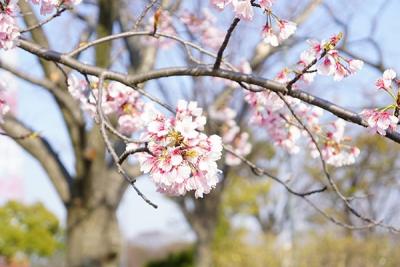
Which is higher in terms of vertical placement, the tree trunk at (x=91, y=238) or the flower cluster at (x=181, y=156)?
the tree trunk at (x=91, y=238)

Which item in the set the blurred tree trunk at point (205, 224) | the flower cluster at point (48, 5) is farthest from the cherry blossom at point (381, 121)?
the blurred tree trunk at point (205, 224)

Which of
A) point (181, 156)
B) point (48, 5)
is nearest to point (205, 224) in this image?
point (48, 5)

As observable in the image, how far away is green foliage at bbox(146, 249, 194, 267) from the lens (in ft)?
54.3

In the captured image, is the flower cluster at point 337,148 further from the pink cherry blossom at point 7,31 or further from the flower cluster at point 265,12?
the pink cherry blossom at point 7,31

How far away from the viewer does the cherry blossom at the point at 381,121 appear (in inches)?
89.5

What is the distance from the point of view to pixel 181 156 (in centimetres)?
200

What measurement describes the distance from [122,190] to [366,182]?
14491 millimetres

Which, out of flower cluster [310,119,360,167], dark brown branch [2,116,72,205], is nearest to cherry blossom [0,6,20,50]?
flower cluster [310,119,360,167]

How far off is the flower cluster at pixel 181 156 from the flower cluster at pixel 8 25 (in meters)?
0.79

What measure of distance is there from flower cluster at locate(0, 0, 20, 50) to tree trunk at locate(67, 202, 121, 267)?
3369 millimetres

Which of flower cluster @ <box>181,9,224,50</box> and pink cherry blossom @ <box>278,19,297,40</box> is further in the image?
flower cluster @ <box>181,9,224,50</box>

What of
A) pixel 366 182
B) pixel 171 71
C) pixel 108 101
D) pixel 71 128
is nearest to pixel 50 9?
pixel 171 71

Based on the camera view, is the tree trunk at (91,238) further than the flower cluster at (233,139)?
Yes

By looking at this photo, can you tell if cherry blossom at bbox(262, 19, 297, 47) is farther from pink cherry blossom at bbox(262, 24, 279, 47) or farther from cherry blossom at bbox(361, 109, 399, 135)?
cherry blossom at bbox(361, 109, 399, 135)
